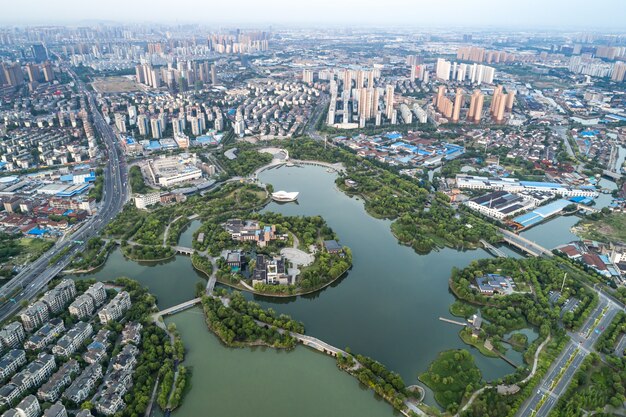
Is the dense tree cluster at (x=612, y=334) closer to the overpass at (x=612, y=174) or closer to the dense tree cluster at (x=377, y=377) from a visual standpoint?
the dense tree cluster at (x=377, y=377)

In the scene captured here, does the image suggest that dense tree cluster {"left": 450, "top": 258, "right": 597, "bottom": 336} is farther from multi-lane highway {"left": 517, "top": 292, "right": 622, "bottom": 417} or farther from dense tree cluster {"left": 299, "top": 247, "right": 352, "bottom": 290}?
dense tree cluster {"left": 299, "top": 247, "right": 352, "bottom": 290}

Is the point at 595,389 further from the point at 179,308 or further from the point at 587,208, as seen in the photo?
the point at 587,208

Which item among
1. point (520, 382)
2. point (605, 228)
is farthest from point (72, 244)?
point (605, 228)

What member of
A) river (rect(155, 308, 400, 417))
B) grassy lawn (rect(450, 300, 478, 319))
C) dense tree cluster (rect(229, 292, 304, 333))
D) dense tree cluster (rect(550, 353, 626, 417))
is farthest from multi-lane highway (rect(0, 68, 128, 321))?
dense tree cluster (rect(550, 353, 626, 417))

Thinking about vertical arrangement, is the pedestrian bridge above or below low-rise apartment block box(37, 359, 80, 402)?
below

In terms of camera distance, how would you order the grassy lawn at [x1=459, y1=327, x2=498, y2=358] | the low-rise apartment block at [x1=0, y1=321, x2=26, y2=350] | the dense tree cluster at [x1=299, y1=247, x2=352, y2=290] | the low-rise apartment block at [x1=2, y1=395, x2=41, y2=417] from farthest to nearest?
the dense tree cluster at [x1=299, y1=247, x2=352, y2=290], the grassy lawn at [x1=459, y1=327, x2=498, y2=358], the low-rise apartment block at [x1=0, y1=321, x2=26, y2=350], the low-rise apartment block at [x1=2, y1=395, x2=41, y2=417]

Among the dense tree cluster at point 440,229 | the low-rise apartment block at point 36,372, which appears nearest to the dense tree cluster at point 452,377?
the dense tree cluster at point 440,229

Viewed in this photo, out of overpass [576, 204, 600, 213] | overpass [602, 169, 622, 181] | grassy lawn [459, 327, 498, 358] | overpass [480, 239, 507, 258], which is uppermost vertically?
overpass [602, 169, 622, 181]

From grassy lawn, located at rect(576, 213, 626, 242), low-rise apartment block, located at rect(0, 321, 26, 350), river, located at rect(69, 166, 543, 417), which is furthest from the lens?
grassy lawn, located at rect(576, 213, 626, 242)
